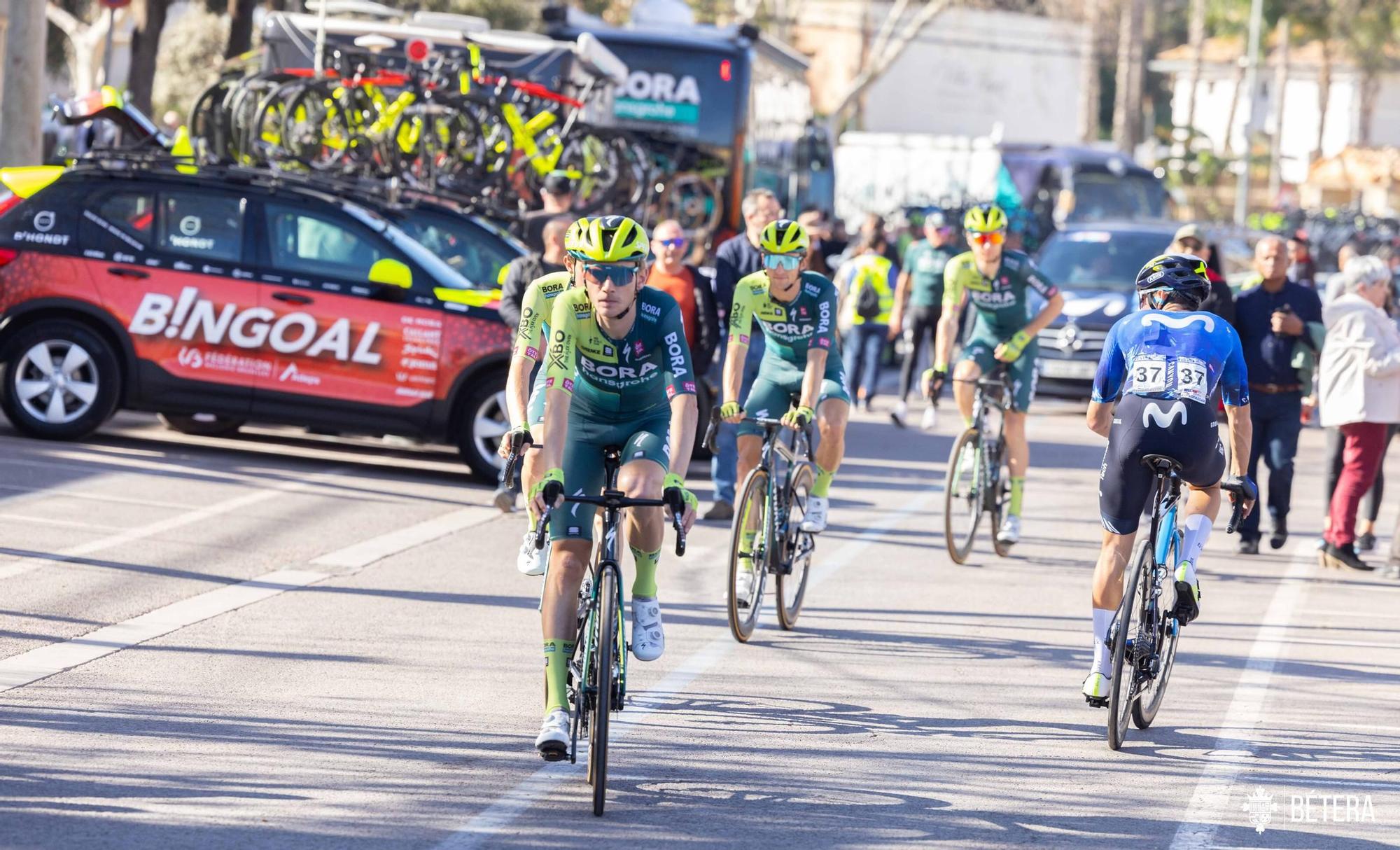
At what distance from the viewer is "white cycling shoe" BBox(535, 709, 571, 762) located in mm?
6184

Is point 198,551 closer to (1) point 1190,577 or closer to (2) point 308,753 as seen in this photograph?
(2) point 308,753

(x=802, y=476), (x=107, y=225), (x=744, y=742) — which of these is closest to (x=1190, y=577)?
(x=744, y=742)

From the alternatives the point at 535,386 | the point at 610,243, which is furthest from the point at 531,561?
the point at 610,243

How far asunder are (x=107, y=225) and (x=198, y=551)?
388cm

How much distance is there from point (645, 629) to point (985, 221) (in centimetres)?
Answer: 549

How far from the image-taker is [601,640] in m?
6.03

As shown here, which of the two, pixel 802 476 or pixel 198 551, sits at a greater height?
pixel 802 476

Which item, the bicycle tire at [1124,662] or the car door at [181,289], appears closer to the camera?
the bicycle tire at [1124,662]

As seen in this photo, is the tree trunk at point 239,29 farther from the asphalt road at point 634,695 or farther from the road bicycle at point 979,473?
the road bicycle at point 979,473

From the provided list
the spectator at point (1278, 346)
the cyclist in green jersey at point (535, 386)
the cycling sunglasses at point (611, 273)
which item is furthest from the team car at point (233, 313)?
the cycling sunglasses at point (611, 273)

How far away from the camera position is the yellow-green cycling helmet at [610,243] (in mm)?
6398

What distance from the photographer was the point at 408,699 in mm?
7449

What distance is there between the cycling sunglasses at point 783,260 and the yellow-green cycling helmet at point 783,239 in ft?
0.07

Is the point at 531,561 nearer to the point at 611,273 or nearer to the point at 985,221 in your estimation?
the point at 611,273
